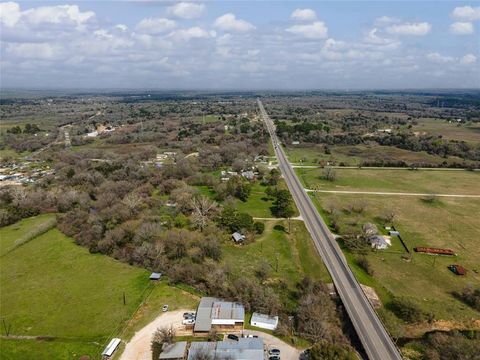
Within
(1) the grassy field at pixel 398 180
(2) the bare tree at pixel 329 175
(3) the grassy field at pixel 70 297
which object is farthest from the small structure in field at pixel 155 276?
(2) the bare tree at pixel 329 175

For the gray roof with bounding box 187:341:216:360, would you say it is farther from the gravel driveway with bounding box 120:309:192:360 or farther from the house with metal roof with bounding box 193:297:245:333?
the gravel driveway with bounding box 120:309:192:360

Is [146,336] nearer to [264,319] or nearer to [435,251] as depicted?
[264,319]

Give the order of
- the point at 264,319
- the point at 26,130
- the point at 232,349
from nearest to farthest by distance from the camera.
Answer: the point at 232,349 < the point at 264,319 < the point at 26,130

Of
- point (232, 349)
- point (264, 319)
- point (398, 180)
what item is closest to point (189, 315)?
point (232, 349)

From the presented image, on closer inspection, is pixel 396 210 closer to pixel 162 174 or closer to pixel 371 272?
pixel 371 272

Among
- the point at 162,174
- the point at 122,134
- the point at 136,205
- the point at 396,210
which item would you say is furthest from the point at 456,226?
the point at 122,134

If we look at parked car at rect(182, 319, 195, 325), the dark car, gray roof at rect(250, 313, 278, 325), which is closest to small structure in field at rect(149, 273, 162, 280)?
parked car at rect(182, 319, 195, 325)
